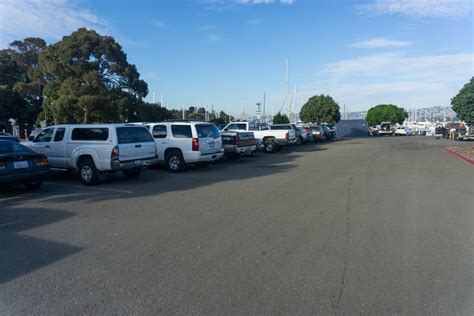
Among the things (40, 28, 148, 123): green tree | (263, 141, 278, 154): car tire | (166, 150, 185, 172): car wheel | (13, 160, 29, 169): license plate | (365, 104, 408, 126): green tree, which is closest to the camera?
(13, 160, 29, 169): license plate

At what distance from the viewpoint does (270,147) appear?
25375mm

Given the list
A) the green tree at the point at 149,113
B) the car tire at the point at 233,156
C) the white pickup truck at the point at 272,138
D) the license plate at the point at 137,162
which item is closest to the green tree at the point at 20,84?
the green tree at the point at 149,113

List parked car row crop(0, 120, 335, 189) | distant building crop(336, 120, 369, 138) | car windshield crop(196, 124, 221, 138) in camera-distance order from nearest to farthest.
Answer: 1. parked car row crop(0, 120, 335, 189)
2. car windshield crop(196, 124, 221, 138)
3. distant building crop(336, 120, 369, 138)

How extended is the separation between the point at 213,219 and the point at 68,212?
317 cm

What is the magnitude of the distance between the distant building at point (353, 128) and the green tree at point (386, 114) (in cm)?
3368

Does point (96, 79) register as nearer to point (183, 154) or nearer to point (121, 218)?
point (183, 154)

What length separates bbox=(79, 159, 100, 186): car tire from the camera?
11.4 m

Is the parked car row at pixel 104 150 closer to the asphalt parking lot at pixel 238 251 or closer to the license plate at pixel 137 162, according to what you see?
the license plate at pixel 137 162

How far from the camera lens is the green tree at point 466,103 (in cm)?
2048

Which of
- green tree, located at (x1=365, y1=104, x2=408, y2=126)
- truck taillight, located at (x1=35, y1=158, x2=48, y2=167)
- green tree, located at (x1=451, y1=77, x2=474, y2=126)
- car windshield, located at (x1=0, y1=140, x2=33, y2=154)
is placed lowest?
truck taillight, located at (x1=35, y1=158, x2=48, y2=167)

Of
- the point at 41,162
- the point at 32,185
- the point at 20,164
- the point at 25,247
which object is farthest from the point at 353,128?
the point at 25,247

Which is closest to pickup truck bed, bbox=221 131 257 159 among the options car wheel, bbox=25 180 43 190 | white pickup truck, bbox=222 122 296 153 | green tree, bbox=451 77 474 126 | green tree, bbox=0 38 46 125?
white pickup truck, bbox=222 122 296 153

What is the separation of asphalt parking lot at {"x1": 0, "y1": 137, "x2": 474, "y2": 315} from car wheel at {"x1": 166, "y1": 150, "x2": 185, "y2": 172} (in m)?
4.04

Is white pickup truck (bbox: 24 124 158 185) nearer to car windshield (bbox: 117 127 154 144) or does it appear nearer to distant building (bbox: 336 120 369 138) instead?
car windshield (bbox: 117 127 154 144)
